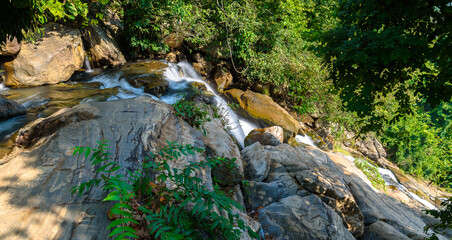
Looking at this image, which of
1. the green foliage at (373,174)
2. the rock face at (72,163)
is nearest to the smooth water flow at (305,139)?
the green foliage at (373,174)

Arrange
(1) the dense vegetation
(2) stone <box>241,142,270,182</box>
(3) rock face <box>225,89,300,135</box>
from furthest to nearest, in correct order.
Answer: (3) rock face <box>225,89,300,135</box>
(2) stone <box>241,142,270,182</box>
(1) the dense vegetation

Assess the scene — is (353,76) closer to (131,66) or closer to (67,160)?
(67,160)

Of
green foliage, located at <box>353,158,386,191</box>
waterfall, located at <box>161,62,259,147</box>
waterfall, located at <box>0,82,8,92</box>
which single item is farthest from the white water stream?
green foliage, located at <box>353,158,386,191</box>

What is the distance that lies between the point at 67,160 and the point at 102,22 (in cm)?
1094

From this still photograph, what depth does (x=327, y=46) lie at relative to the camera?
3.03m

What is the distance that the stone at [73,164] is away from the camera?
1850 mm

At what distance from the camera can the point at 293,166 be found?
5266mm

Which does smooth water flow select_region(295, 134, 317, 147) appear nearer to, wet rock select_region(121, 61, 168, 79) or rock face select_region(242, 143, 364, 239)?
rock face select_region(242, 143, 364, 239)

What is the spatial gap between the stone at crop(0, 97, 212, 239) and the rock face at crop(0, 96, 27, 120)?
2.28m

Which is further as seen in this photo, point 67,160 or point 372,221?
point 372,221

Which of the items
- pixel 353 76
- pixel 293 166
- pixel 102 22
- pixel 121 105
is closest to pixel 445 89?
pixel 353 76

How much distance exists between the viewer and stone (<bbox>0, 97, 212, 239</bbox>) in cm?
185

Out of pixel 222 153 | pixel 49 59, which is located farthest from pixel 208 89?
pixel 222 153

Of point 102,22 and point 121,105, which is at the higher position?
point 102,22
